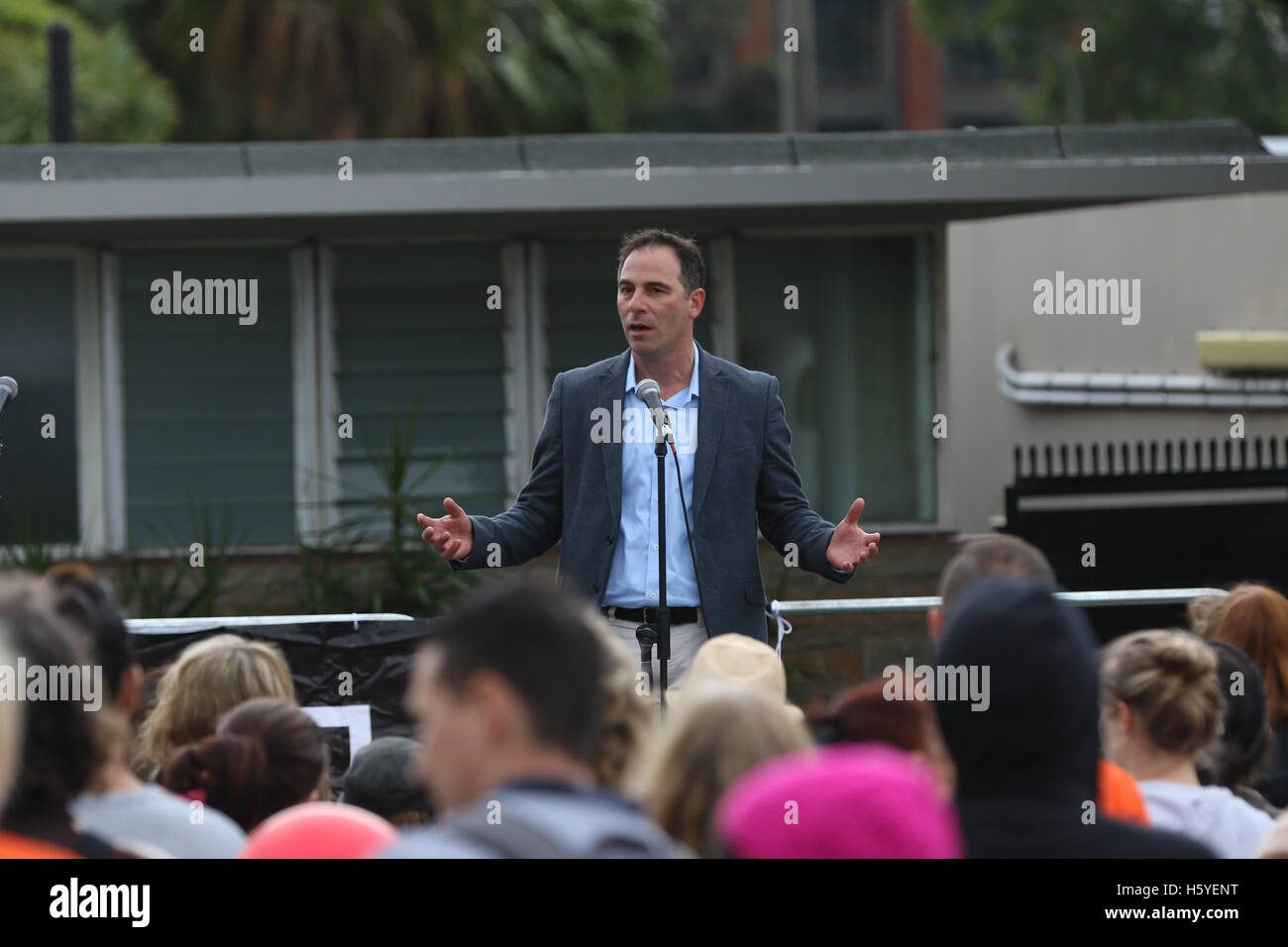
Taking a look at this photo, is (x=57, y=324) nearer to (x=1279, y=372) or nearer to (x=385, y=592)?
(x=385, y=592)

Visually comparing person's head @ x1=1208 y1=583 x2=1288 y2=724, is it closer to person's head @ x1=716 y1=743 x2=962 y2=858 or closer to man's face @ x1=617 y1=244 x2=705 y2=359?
man's face @ x1=617 y1=244 x2=705 y2=359

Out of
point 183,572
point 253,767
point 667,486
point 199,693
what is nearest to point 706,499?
point 667,486

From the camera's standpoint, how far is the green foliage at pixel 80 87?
76.6 feet

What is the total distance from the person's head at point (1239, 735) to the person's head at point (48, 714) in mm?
2924

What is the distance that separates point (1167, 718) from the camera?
403 centimetres

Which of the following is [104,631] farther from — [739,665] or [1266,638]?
[1266,638]

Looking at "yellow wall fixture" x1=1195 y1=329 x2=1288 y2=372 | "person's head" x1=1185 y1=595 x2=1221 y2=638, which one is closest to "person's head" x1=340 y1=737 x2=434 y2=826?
"person's head" x1=1185 y1=595 x2=1221 y2=638

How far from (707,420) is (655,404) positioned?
1.04 feet

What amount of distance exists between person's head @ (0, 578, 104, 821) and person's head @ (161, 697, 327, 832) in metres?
1.25

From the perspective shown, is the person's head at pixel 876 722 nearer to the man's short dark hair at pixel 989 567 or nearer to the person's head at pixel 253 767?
the man's short dark hair at pixel 989 567

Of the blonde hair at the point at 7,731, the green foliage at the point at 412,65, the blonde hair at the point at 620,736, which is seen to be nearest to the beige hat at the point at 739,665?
the blonde hair at the point at 620,736

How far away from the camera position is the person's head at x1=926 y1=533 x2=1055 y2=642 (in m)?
3.71

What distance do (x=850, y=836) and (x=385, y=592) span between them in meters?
7.91
